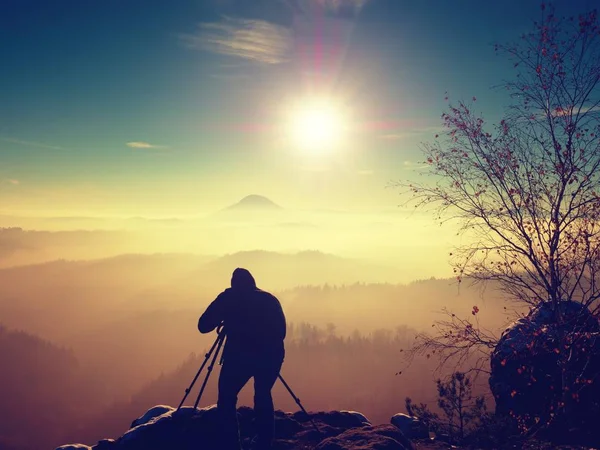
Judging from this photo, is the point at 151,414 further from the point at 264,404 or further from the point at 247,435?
the point at 264,404

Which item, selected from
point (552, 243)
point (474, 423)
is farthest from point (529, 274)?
point (474, 423)

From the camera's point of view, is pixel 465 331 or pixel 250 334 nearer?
pixel 250 334

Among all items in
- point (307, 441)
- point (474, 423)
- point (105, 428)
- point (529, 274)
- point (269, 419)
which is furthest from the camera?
point (105, 428)

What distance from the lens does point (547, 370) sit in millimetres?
12641

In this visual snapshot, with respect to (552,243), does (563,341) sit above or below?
below

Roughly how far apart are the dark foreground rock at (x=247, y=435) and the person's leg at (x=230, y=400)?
114 centimetres

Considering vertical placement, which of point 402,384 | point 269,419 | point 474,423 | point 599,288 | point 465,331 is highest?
point 599,288

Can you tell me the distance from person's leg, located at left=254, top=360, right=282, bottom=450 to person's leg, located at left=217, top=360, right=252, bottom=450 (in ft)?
1.03

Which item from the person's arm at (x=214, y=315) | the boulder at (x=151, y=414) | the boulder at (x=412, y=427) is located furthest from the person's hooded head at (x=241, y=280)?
the boulder at (x=412, y=427)

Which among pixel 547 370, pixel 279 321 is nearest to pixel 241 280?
pixel 279 321

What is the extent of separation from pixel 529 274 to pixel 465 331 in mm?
2443

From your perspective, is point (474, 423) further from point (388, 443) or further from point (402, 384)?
point (402, 384)

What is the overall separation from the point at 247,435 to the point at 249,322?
13.1 feet

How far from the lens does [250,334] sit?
26.2 feet
